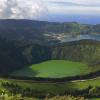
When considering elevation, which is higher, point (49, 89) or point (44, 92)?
point (44, 92)

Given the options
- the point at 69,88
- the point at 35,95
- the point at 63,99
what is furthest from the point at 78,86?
the point at 63,99

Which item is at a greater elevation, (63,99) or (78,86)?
(63,99)

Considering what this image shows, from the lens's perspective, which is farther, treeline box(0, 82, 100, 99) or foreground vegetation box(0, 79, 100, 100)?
foreground vegetation box(0, 79, 100, 100)

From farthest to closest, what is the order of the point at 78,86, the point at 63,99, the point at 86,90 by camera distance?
the point at 78,86, the point at 86,90, the point at 63,99

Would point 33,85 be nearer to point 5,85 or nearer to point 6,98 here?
point 5,85

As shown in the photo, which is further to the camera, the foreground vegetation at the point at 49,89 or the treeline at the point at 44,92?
the foreground vegetation at the point at 49,89

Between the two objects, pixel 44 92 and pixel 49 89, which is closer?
pixel 44 92

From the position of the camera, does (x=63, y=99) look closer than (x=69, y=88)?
Yes

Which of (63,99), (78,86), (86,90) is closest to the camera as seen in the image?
(63,99)

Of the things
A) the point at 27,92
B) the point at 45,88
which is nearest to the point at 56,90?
the point at 45,88
